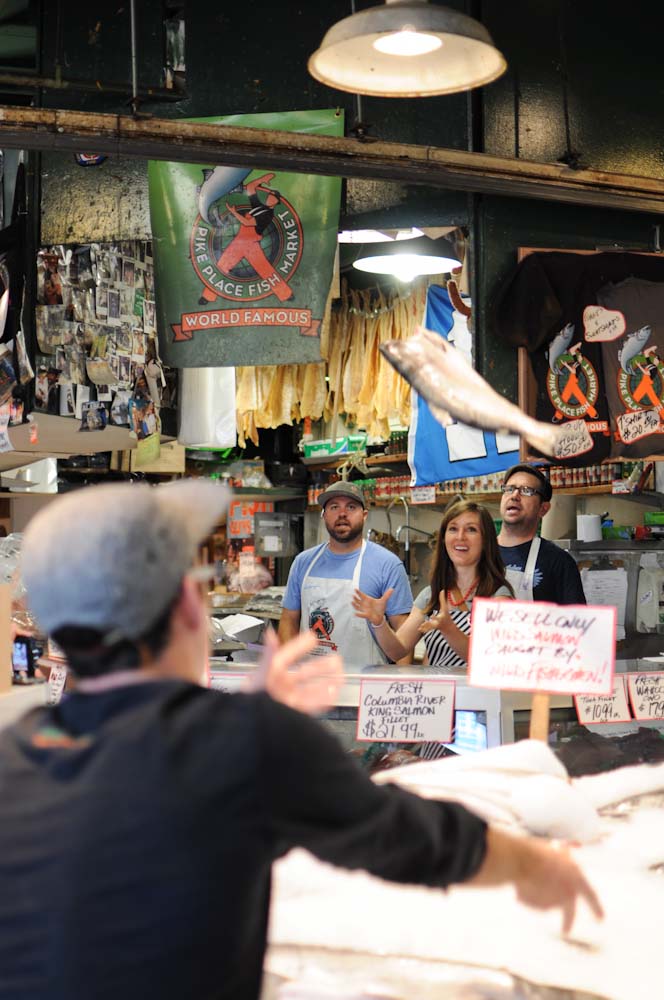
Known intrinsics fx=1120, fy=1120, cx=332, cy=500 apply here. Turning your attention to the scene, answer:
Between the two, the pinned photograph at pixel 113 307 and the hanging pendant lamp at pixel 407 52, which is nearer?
the hanging pendant lamp at pixel 407 52

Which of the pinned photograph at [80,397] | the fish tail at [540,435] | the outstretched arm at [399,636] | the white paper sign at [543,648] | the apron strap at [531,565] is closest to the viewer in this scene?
the fish tail at [540,435]

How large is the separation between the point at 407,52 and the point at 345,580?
8.75ft

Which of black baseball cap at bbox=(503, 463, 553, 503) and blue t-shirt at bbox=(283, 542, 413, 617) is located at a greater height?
black baseball cap at bbox=(503, 463, 553, 503)

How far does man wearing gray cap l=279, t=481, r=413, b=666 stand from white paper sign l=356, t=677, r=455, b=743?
6.70 feet

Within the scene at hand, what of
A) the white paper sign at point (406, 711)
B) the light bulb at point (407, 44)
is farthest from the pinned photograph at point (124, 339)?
the white paper sign at point (406, 711)

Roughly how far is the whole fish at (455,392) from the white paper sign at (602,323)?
2745 millimetres

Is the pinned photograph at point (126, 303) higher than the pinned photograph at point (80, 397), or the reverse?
the pinned photograph at point (126, 303)

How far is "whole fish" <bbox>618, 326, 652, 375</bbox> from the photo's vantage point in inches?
193

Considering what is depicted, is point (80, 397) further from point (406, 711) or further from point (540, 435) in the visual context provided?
point (540, 435)

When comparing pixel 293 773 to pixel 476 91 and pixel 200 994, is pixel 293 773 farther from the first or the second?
pixel 476 91

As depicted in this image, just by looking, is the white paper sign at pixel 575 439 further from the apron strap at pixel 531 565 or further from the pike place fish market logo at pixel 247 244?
the pike place fish market logo at pixel 247 244

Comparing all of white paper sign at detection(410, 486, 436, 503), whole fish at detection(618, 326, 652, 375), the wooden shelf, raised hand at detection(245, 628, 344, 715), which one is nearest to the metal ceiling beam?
whole fish at detection(618, 326, 652, 375)

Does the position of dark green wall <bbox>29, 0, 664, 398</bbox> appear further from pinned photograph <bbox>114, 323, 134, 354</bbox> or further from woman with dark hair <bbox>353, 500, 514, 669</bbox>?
pinned photograph <bbox>114, 323, 134, 354</bbox>

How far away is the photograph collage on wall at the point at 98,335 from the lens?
4793 mm
